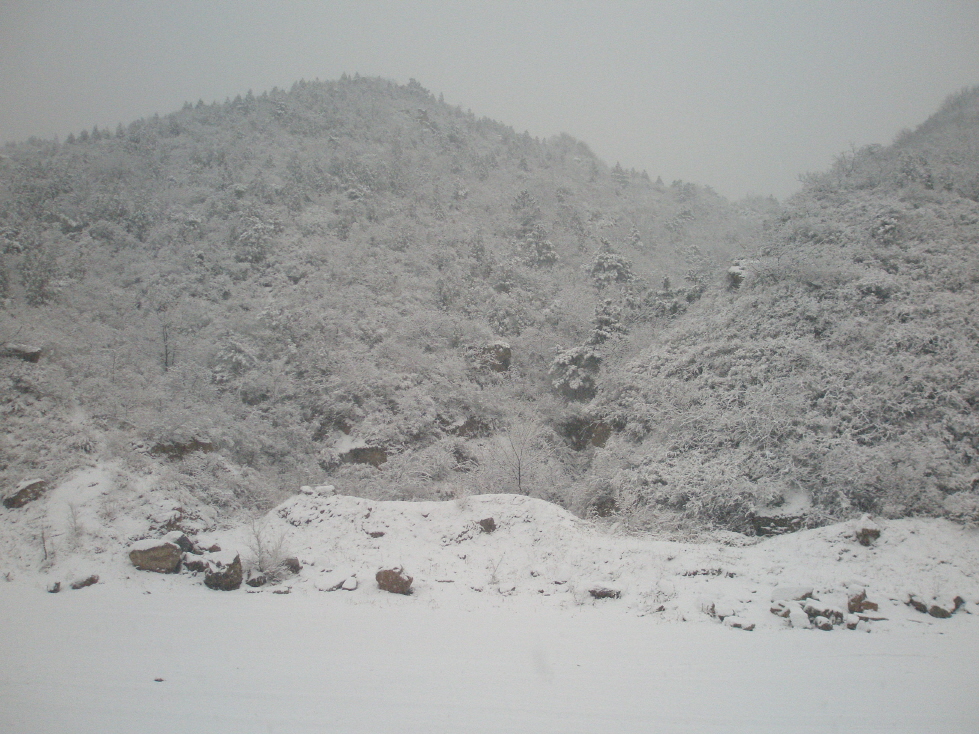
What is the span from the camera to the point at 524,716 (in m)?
4.66

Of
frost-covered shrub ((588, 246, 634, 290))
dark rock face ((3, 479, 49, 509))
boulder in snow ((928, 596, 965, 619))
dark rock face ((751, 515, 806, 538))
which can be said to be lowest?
dark rock face ((751, 515, 806, 538))

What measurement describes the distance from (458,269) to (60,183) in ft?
87.9

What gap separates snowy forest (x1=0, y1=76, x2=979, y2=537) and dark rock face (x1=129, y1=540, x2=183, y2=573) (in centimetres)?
326

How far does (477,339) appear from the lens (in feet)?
89.9

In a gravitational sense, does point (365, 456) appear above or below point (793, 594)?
below

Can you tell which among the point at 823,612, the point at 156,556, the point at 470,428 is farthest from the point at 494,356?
the point at 823,612

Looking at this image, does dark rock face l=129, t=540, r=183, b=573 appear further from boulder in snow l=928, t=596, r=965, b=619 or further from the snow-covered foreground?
boulder in snow l=928, t=596, r=965, b=619

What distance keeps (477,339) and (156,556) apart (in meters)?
20.0

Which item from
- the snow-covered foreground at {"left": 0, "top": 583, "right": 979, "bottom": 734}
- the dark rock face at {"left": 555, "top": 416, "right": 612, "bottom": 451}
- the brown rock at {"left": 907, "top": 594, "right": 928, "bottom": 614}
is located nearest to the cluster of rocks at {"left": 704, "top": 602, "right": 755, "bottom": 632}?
the snow-covered foreground at {"left": 0, "top": 583, "right": 979, "bottom": 734}

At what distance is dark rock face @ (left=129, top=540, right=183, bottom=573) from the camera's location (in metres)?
8.92

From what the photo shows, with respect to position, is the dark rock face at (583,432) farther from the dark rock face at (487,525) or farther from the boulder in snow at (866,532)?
the boulder in snow at (866,532)

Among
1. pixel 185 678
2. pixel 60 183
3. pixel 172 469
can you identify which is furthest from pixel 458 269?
pixel 185 678

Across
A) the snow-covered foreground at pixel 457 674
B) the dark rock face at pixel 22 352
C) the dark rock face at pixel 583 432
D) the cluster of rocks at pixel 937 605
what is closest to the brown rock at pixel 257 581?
the snow-covered foreground at pixel 457 674

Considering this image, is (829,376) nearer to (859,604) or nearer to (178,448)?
(859,604)
